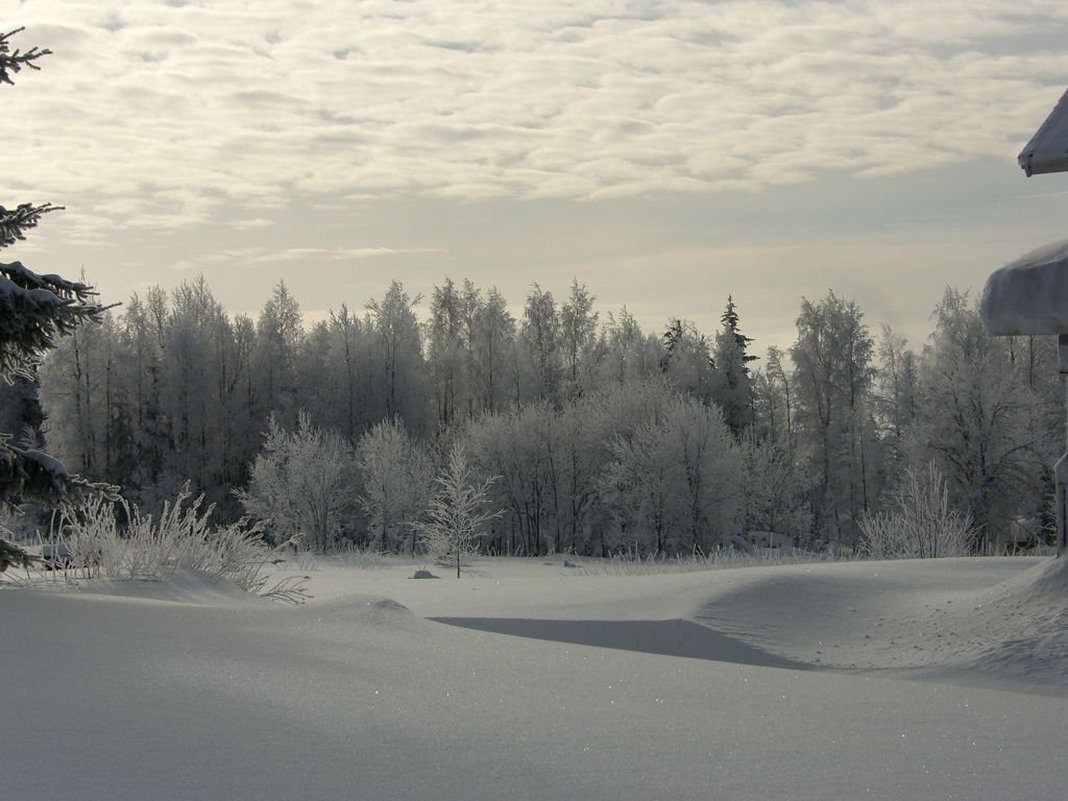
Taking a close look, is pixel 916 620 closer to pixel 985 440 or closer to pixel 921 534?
pixel 921 534

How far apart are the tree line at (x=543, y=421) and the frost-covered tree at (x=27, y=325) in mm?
31112

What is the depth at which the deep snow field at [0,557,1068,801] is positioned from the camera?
3.63m

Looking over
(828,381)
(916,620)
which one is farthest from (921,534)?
(828,381)

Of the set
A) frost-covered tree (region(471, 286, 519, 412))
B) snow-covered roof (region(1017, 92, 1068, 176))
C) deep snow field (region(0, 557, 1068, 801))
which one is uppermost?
frost-covered tree (region(471, 286, 519, 412))

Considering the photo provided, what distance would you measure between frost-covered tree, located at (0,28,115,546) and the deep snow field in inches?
33.9

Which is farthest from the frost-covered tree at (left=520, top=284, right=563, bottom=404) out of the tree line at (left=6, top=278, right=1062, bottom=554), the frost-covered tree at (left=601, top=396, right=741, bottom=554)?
the frost-covered tree at (left=601, top=396, right=741, bottom=554)

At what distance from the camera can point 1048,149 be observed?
807 centimetres

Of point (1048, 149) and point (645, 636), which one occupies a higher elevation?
point (1048, 149)

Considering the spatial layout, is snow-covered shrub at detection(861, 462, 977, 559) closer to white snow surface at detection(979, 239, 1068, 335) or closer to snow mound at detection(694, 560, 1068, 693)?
snow mound at detection(694, 560, 1068, 693)

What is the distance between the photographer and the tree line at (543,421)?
140 feet

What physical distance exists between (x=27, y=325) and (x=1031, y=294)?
8.19 m

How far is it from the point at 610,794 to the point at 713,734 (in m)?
1.02

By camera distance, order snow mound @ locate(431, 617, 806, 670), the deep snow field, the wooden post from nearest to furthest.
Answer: the deep snow field
the wooden post
snow mound @ locate(431, 617, 806, 670)

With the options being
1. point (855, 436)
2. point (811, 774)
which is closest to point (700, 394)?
point (855, 436)
